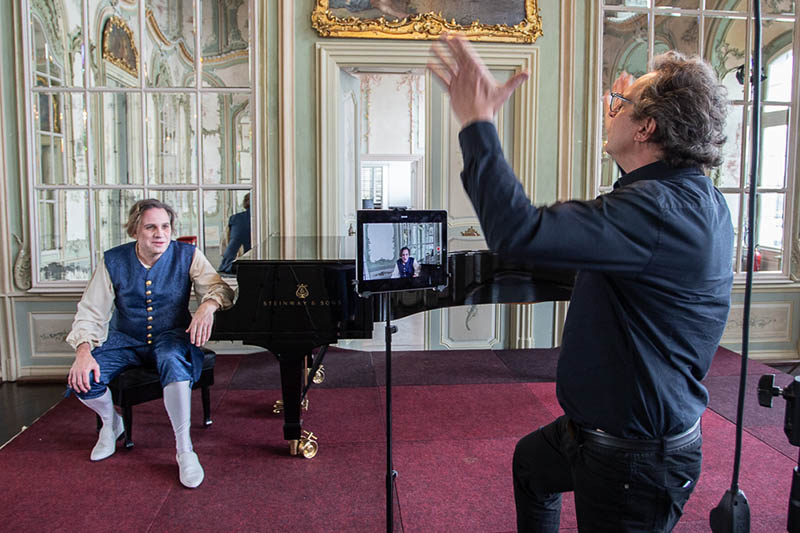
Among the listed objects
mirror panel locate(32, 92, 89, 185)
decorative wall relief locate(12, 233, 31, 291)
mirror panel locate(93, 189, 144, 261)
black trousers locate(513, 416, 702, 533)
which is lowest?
black trousers locate(513, 416, 702, 533)

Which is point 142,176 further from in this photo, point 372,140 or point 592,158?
point 372,140

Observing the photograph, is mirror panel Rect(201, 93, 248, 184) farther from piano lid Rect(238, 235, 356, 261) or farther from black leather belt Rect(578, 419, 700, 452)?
black leather belt Rect(578, 419, 700, 452)

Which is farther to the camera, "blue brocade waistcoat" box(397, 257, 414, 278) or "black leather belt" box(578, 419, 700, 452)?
"blue brocade waistcoat" box(397, 257, 414, 278)

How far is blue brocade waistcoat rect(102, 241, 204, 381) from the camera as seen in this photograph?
10.1 ft

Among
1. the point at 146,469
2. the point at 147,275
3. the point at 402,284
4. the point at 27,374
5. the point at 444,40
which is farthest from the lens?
the point at 27,374

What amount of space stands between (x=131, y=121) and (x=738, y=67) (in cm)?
463

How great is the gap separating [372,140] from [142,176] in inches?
236

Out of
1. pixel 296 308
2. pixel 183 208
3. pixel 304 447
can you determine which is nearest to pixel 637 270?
pixel 296 308

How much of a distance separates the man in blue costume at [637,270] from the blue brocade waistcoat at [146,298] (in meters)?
2.22

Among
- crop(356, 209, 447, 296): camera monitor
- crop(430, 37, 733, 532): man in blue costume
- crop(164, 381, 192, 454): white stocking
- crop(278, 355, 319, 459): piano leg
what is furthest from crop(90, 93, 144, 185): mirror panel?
crop(430, 37, 733, 532): man in blue costume

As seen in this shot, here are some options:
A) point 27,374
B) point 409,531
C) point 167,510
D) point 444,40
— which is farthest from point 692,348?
point 27,374

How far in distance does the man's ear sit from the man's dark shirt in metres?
0.06

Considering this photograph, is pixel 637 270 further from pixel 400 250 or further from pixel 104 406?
pixel 104 406

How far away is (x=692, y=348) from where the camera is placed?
1.27m
